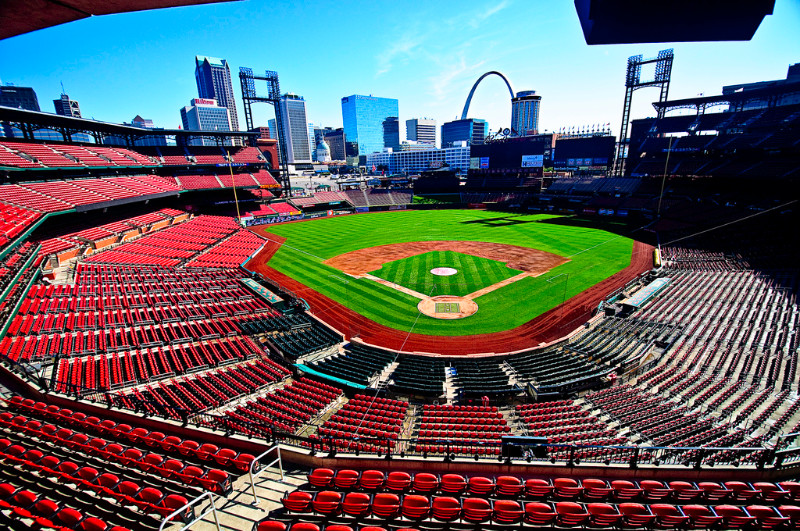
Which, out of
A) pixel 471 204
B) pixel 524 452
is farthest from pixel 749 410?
pixel 471 204

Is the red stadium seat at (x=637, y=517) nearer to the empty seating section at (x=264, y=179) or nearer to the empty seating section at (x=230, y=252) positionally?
the empty seating section at (x=230, y=252)

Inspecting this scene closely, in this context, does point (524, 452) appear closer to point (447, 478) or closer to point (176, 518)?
point (447, 478)

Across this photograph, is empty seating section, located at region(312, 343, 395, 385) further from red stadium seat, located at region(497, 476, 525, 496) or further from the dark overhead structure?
the dark overhead structure

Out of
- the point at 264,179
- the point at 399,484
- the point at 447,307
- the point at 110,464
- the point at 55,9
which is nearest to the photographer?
the point at 55,9

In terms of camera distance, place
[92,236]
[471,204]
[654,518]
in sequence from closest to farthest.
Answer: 1. [654,518]
2. [92,236]
3. [471,204]

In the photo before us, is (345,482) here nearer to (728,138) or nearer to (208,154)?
(208,154)

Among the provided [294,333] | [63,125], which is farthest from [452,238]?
[63,125]
